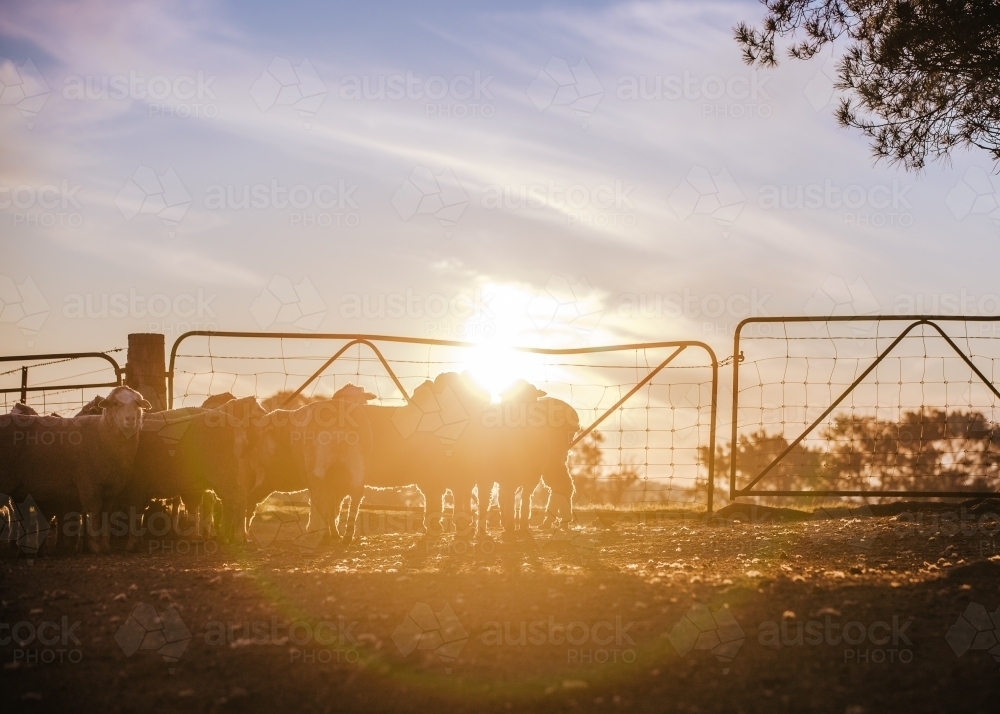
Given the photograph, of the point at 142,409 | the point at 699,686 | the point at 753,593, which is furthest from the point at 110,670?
the point at 142,409

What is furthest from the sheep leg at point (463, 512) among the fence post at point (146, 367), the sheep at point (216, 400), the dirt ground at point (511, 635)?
the fence post at point (146, 367)

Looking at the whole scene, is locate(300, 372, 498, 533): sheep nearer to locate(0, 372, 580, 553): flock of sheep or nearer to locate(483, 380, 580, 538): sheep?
locate(0, 372, 580, 553): flock of sheep

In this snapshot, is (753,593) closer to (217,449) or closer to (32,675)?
(32,675)

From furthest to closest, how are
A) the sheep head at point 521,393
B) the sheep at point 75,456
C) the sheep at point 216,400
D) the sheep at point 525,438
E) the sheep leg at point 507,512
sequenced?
the sheep at point 216,400 < the sheep head at point 521,393 < the sheep at point 525,438 < the sheep leg at point 507,512 < the sheep at point 75,456

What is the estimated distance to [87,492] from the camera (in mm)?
7891

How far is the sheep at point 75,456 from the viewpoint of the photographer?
7.91 m

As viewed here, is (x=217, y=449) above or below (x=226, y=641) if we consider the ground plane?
above

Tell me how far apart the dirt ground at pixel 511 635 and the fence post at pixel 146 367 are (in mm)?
3547

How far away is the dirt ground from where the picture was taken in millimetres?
3684

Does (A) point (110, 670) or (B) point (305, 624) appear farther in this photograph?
(B) point (305, 624)

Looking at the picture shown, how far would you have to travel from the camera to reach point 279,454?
8688 mm

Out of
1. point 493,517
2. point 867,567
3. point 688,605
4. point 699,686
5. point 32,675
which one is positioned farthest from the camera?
point 493,517

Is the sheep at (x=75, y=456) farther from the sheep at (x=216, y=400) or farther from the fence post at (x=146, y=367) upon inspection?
the fence post at (x=146, y=367)

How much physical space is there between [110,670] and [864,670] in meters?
3.56
